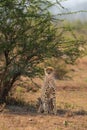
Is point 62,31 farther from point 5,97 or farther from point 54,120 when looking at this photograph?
point 54,120

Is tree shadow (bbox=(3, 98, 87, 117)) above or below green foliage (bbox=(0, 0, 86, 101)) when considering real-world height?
below

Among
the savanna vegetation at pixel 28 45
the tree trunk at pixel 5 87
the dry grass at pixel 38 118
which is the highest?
the savanna vegetation at pixel 28 45

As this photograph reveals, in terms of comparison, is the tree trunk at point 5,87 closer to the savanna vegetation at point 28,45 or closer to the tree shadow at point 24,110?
the savanna vegetation at point 28,45

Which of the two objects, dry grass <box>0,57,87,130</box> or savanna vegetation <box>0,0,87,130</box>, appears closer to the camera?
dry grass <box>0,57,87,130</box>

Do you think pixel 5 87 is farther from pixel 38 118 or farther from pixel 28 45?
pixel 38 118

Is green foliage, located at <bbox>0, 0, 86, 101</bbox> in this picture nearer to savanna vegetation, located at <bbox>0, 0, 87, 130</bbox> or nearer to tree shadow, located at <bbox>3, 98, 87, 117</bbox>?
savanna vegetation, located at <bbox>0, 0, 87, 130</bbox>

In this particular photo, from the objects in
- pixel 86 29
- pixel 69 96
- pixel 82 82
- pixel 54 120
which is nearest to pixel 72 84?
pixel 82 82

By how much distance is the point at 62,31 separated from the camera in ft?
49.6

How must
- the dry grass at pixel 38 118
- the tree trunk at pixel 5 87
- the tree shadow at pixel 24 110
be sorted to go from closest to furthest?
1. the dry grass at pixel 38 118
2. the tree shadow at pixel 24 110
3. the tree trunk at pixel 5 87

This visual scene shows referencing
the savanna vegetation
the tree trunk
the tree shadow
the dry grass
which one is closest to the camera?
the dry grass

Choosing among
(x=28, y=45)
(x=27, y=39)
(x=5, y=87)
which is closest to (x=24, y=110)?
(x=5, y=87)

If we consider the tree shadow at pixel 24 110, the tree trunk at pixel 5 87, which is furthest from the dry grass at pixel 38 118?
the tree trunk at pixel 5 87

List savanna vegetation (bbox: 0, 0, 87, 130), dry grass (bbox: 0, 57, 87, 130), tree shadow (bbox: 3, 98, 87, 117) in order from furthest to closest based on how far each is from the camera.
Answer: savanna vegetation (bbox: 0, 0, 87, 130) → tree shadow (bbox: 3, 98, 87, 117) → dry grass (bbox: 0, 57, 87, 130)

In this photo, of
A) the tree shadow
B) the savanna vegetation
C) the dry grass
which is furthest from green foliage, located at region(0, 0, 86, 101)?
the dry grass
